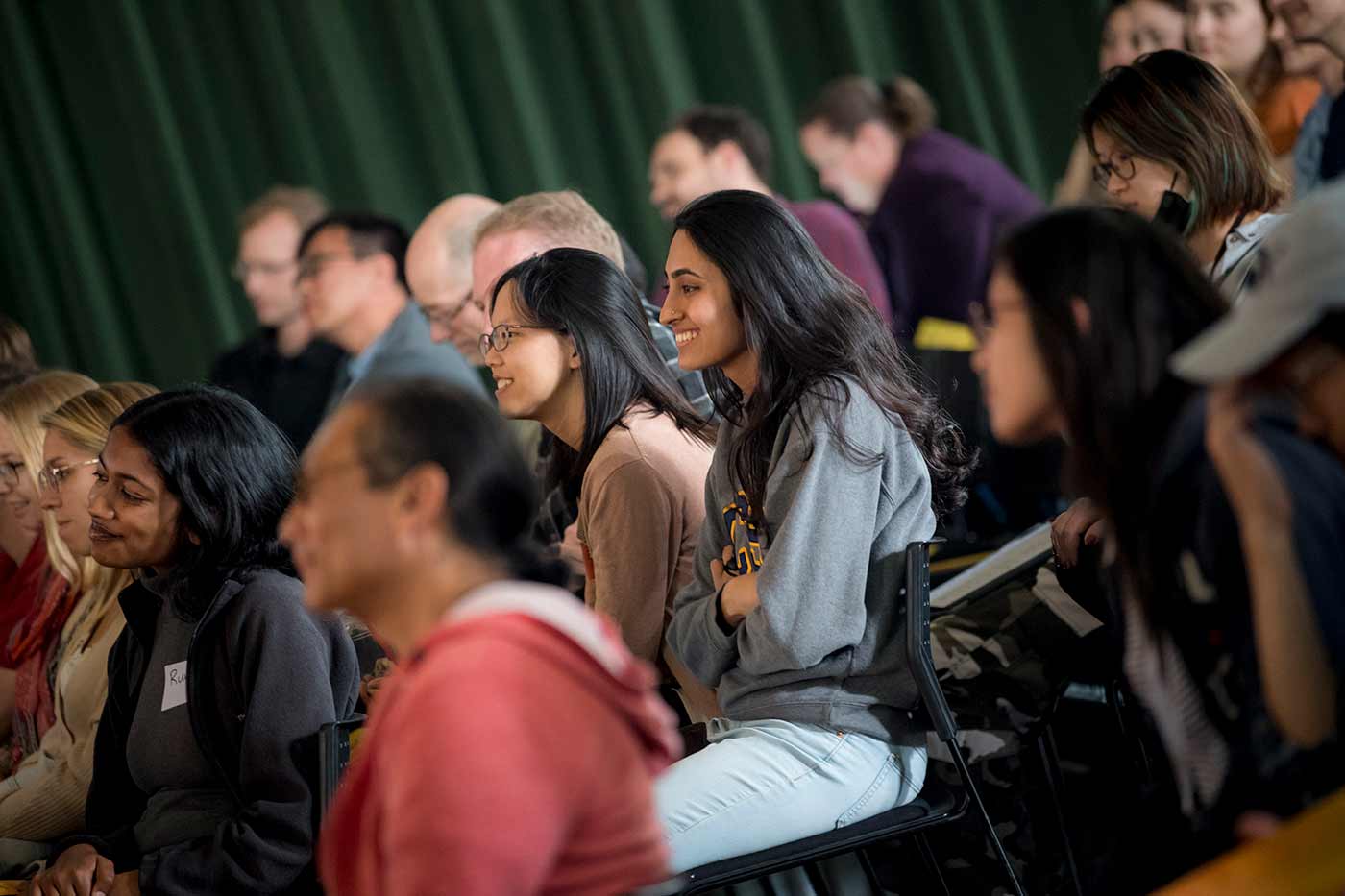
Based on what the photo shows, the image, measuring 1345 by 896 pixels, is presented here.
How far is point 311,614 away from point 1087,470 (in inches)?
48.4

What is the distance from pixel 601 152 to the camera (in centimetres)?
604

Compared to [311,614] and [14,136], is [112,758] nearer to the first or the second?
[311,614]

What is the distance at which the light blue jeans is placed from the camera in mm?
1990

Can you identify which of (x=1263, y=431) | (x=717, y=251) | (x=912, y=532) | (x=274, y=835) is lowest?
(x=274, y=835)

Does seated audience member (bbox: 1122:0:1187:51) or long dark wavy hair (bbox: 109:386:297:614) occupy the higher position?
seated audience member (bbox: 1122:0:1187:51)

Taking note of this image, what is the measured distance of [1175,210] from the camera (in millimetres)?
2355

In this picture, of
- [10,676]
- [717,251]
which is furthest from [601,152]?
[717,251]

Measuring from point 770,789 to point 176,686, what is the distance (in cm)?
91

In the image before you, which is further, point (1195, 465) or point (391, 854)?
point (1195, 465)

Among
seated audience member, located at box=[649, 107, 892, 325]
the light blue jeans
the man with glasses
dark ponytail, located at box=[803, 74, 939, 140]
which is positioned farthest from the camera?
dark ponytail, located at box=[803, 74, 939, 140]

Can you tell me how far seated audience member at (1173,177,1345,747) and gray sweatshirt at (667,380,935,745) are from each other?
813mm

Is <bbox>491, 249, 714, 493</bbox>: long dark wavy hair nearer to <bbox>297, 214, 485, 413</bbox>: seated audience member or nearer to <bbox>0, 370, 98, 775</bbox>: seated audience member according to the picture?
<bbox>0, 370, 98, 775</bbox>: seated audience member

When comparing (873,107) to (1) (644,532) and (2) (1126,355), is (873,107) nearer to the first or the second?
(1) (644,532)

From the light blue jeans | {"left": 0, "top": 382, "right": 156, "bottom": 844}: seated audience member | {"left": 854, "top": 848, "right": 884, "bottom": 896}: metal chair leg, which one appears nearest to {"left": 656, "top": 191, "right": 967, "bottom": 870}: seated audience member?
the light blue jeans
